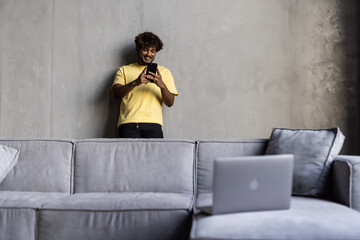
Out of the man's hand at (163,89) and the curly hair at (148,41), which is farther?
the curly hair at (148,41)

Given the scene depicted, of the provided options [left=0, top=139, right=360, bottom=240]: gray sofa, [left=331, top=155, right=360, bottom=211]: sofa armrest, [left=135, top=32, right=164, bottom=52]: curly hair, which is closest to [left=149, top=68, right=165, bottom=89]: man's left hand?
[left=135, top=32, right=164, bottom=52]: curly hair

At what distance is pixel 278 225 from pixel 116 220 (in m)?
0.93

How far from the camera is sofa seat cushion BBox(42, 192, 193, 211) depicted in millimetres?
2082

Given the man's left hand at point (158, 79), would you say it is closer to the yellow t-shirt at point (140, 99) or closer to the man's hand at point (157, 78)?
the man's hand at point (157, 78)

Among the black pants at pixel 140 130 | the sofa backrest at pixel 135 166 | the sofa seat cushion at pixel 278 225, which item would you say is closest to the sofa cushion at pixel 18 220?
the sofa backrest at pixel 135 166

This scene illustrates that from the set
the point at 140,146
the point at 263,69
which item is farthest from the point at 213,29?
the point at 140,146

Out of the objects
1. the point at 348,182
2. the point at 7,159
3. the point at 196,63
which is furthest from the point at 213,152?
the point at 196,63

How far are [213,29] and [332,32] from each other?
1.17 m

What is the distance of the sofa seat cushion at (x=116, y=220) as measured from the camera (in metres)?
2.05

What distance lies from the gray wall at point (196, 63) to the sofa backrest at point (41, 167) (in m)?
1.22

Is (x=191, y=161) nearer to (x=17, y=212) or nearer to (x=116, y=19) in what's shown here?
(x=17, y=212)

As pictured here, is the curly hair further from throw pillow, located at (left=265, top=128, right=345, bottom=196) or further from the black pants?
throw pillow, located at (left=265, top=128, right=345, bottom=196)

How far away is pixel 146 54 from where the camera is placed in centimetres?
357

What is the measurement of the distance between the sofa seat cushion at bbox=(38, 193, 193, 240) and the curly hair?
184 cm
